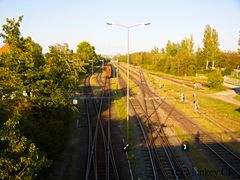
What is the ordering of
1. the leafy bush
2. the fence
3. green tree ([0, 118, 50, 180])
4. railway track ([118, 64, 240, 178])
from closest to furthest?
green tree ([0, 118, 50, 180]) < railway track ([118, 64, 240, 178]) < the leafy bush < the fence

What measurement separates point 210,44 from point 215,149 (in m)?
66.4

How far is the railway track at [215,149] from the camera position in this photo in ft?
58.7

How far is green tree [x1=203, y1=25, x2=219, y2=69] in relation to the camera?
267 feet

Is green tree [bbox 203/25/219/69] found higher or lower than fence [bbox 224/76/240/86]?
higher

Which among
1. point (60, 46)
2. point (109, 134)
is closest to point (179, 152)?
point (109, 134)

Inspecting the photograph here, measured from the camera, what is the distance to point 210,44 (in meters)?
81.8

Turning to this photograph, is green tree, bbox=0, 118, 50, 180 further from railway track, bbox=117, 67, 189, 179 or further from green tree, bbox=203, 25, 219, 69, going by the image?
green tree, bbox=203, 25, 219, 69

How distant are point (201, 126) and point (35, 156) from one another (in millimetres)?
21186

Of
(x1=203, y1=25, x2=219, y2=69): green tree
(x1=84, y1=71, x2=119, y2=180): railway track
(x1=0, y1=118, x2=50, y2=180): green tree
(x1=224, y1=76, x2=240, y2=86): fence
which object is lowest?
(x1=84, y1=71, x2=119, y2=180): railway track

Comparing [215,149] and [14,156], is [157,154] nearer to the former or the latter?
[215,149]

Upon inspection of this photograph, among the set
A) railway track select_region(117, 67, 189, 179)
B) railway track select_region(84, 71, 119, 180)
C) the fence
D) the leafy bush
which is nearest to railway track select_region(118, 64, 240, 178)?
railway track select_region(117, 67, 189, 179)

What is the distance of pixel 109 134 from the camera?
25234 mm

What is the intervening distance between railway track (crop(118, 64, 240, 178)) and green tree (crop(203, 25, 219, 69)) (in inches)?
2231

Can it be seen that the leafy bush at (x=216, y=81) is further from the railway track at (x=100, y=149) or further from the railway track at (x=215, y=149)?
the railway track at (x=100, y=149)
